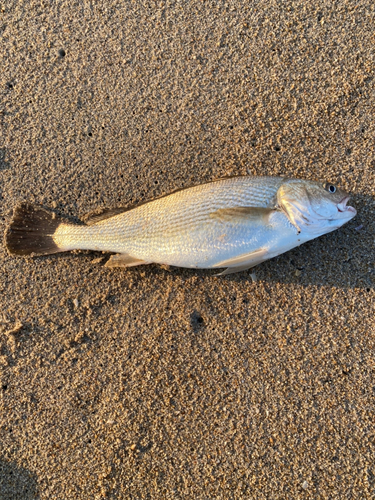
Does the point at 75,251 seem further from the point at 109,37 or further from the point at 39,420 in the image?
the point at 109,37

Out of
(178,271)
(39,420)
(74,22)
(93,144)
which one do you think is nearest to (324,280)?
(178,271)

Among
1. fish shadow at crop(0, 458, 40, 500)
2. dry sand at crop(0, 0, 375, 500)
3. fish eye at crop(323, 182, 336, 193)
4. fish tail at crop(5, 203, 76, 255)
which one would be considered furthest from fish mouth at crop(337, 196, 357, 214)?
fish shadow at crop(0, 458, 40, 500)

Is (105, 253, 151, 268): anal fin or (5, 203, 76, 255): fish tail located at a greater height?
(5, 203, 76, 255): fish tail

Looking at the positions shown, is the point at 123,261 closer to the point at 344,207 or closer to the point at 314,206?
the point at 314,206

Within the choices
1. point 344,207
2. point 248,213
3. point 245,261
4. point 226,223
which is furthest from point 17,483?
point 344,207

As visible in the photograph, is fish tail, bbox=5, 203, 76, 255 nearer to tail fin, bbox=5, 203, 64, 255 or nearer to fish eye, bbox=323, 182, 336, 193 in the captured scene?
tail fin, bbox=5, 203, 64, 255
